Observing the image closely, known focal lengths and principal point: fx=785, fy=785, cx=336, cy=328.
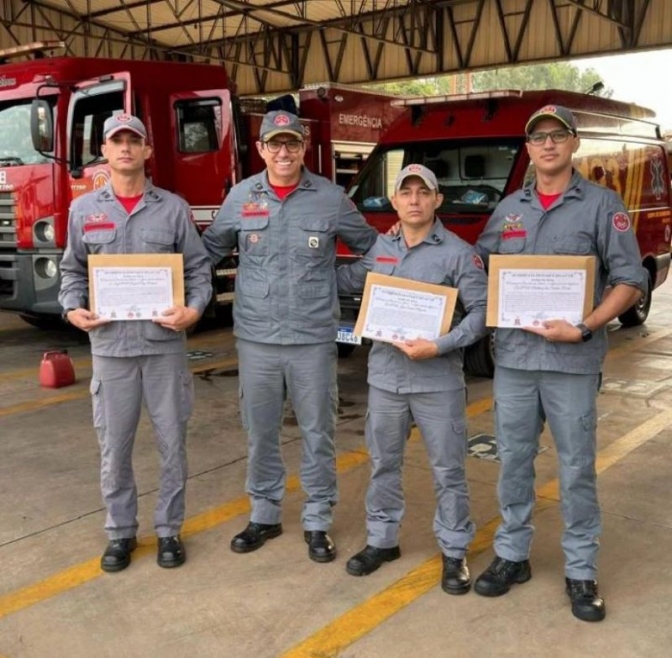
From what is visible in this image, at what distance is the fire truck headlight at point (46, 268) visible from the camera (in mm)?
7645

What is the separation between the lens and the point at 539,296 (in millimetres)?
2967

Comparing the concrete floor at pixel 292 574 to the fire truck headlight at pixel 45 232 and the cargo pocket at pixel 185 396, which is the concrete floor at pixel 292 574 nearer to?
the cargo pocket at pixel 185 396

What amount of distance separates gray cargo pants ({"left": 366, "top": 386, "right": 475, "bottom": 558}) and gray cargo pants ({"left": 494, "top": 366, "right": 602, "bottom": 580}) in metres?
0.16

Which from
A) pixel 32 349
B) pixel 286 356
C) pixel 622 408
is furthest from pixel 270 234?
pixel 32 349

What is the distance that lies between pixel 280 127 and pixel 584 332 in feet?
4.89

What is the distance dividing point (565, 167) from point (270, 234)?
124 cm

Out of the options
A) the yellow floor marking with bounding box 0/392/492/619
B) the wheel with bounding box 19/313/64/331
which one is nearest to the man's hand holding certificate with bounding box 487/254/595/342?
the yellow floor marking with bounding box 0/392/492/619

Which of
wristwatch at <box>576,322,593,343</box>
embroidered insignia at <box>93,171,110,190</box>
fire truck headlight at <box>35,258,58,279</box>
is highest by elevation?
embroidered insignia at <box>93,171,110,190</box>

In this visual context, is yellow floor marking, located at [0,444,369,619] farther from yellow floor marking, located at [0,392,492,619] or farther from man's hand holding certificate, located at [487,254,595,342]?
man's hand holding certificate, located at [487,254,595,342]

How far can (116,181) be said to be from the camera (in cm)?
331

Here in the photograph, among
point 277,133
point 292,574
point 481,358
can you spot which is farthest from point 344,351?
point 277,133

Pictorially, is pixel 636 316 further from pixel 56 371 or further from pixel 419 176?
pixel 419 176

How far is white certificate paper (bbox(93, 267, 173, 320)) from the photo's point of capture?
3248 mm

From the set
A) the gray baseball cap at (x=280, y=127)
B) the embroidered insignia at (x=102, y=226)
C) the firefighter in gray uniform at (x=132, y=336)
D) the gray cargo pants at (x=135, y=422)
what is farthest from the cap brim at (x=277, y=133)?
the gray cargo pants at (x=135, y=422)
